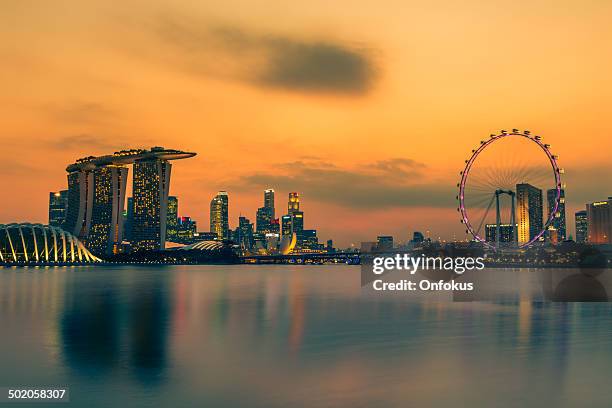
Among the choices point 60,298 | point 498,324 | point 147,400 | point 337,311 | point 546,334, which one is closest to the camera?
point 147,400

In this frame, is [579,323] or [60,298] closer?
Answer: [579,323]

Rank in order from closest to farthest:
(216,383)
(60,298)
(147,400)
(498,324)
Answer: (147,400) → (216,383) → (498,324) → (60,298)

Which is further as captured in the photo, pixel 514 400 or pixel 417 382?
pixel 417 382

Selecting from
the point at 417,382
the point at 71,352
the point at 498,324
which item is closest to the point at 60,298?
the point at 71,352

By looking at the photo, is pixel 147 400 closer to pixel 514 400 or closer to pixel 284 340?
pixel 514 400

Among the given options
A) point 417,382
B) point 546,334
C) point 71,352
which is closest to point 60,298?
point 71,352

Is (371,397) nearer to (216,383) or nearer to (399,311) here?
(216,383)
